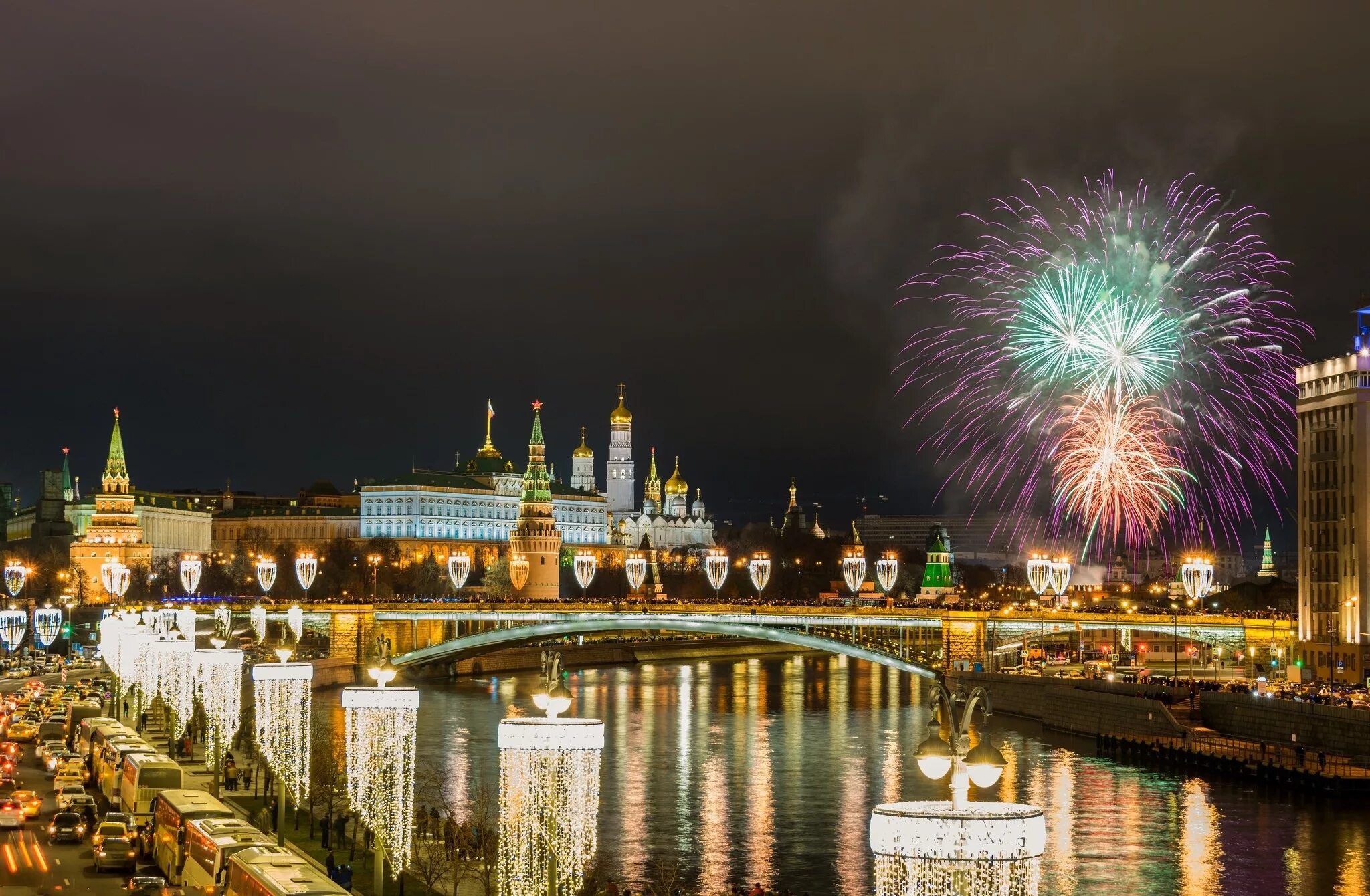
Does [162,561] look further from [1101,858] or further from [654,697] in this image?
[1101,858]

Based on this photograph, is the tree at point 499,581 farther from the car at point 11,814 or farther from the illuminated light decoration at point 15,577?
the car at point 11,814

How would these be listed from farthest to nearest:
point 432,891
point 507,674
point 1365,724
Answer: point 507,674
point 1365,724
point 432,891

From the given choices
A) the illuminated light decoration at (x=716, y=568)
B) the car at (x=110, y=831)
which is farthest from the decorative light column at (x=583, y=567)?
the car at (x=110, y=831)

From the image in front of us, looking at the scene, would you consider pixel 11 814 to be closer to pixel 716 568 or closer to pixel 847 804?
pixel 847 804

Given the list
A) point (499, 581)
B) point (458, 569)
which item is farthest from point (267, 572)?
point (499, 581)

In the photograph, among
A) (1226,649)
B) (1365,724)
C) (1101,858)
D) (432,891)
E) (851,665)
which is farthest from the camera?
(851,665)

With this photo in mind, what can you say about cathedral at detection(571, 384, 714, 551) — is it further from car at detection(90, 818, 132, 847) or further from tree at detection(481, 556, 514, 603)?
car at detection(90, 818, 132, 847)

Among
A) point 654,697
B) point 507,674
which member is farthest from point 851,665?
point 654,697
